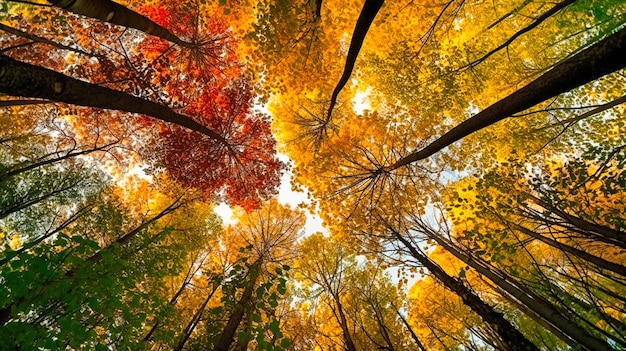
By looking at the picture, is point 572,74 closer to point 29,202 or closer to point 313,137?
point 313,137

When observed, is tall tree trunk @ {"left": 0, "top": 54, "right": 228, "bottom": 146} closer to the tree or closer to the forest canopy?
the forest canopy

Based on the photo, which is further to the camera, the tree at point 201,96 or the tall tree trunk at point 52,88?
the tree at point 201,96

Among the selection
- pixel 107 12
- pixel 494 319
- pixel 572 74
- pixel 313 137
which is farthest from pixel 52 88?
pixel 313 137

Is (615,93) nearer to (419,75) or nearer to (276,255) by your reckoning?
(419,75)

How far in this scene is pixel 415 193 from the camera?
9508mm

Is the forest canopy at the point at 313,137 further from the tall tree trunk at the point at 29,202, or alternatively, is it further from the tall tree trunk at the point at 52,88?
the tall tree trunk at the point at 52,88

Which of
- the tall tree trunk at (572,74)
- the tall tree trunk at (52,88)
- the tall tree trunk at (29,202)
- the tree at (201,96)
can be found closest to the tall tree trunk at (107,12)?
the tall tree trunk at (52,88)

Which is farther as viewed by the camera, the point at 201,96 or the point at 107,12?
the point at 201,96

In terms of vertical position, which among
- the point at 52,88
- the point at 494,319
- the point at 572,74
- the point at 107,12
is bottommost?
the point at 572,74

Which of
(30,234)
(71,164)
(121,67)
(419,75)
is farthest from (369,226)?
(30,234)

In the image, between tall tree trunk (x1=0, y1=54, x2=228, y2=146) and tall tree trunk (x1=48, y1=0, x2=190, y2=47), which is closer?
tall tree trunk (x1=0, y1=54, x2=228, y2=146)

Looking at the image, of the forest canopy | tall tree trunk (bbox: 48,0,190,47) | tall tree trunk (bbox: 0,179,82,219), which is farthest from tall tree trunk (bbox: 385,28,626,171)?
tall tree trunk (bbox: 0,179,82,219)

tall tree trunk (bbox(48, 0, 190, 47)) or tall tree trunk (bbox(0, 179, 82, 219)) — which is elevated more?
tall tree trunk (bbox(0, 179, 82, 219))

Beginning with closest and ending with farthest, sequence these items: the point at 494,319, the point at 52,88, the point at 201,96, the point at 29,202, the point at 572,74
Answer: the point at 572,74 → the point at 52,88 → the point at 494,319 → the point at 29,202 → the point at 201,96
